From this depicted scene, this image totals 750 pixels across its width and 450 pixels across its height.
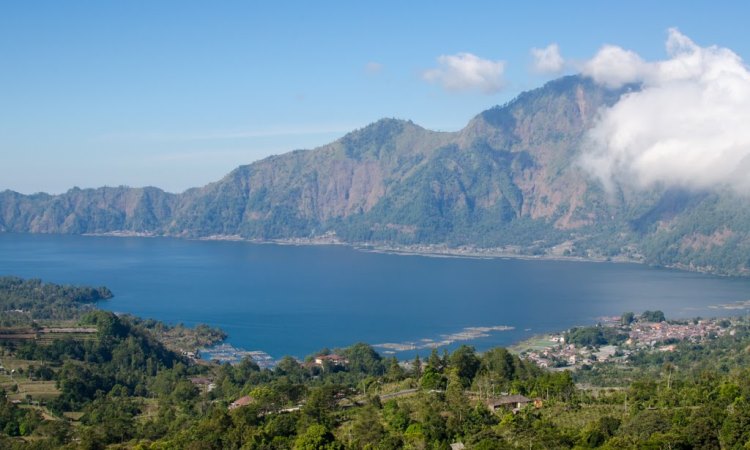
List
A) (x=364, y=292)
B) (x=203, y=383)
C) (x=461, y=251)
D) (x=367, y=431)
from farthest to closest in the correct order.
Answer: (x=461, y=251), (x=364, y=292), (x=203, y=383), (x=367, y=431)

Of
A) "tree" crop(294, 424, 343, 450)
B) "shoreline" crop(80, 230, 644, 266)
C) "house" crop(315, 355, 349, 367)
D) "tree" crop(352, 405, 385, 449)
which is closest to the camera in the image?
"tree" crop(294, 424, 343, 450)

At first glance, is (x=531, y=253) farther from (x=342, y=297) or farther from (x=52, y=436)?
(x=52, y=436)

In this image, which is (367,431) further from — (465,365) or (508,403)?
(465,365)

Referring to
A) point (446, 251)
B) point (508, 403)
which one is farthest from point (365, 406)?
point (446, 251)

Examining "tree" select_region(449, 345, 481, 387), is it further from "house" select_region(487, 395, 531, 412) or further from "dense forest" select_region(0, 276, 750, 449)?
"house" select_region(487, 395, 531, 412)

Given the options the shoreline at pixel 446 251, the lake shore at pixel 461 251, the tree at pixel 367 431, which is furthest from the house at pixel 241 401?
the lake shore at pixel 461 251

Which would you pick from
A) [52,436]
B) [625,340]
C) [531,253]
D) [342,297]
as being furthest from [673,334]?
[531,253]

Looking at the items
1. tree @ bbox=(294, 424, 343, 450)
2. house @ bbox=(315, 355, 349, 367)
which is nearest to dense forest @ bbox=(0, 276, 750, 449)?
tree @ bbox=(294, 424, 343, 450)
